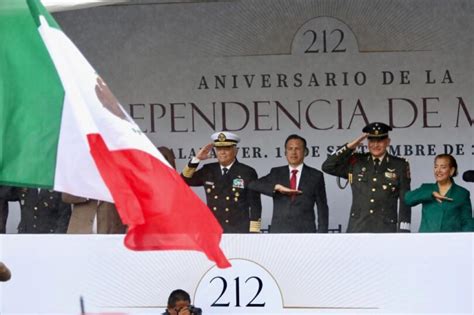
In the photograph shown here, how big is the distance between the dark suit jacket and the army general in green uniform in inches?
6.2

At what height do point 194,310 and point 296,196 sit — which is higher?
point 296,196

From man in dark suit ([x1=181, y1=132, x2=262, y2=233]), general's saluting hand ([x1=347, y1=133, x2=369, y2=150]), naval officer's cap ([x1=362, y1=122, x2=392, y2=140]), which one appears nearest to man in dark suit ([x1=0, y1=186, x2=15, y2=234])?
man in dark suit ([x1=181, y1=132, x2=262, y2=233])

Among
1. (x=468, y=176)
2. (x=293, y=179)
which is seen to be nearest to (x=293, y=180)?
(x=293, y=179)

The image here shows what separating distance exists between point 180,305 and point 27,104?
11.8 ft

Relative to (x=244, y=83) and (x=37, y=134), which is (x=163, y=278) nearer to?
(x=244, y=83)

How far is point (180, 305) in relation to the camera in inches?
366

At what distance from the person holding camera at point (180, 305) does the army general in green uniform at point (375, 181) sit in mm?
1796

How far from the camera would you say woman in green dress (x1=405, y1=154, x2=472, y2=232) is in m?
10.3

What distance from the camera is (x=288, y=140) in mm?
11070

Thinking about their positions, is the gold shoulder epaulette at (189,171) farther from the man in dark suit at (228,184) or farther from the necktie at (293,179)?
the necktie at (293,179)

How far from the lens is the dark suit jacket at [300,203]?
10.6 meters

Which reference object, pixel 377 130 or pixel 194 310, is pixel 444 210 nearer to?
pixel 377 130

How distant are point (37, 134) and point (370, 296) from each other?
13.2ft

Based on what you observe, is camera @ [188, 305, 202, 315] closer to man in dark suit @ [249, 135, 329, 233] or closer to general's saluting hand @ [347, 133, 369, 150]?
man in dark suit @ [249, 135, 329, 233]
